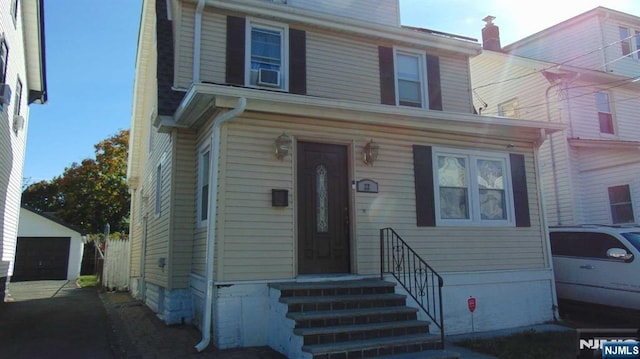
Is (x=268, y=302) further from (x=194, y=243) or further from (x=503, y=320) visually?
(x=503, y=320)

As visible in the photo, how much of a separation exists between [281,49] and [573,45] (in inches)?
465

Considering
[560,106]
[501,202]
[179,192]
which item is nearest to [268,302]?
[179,192]

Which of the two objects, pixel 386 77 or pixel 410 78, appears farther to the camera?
pixel 410 78

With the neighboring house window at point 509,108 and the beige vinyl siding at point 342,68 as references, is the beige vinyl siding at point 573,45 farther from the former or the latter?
the beige vinyl siding at point 342,68

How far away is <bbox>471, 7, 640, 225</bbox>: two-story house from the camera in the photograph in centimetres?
1227

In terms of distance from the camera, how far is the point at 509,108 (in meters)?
15.0

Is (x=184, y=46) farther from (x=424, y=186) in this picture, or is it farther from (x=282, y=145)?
(x=424, y=186)

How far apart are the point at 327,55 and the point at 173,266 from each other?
5266 millimetres

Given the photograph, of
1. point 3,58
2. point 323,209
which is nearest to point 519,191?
point 323,209

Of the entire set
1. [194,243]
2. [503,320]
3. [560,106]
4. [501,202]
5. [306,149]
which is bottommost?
[503,320]

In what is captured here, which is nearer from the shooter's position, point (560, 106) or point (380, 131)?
point (380, 131)

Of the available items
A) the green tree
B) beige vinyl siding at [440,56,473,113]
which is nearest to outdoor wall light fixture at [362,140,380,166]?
beige vinyl siding at [440,56,473,113]

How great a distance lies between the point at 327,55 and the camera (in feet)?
31.4

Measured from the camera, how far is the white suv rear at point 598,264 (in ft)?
25.1
